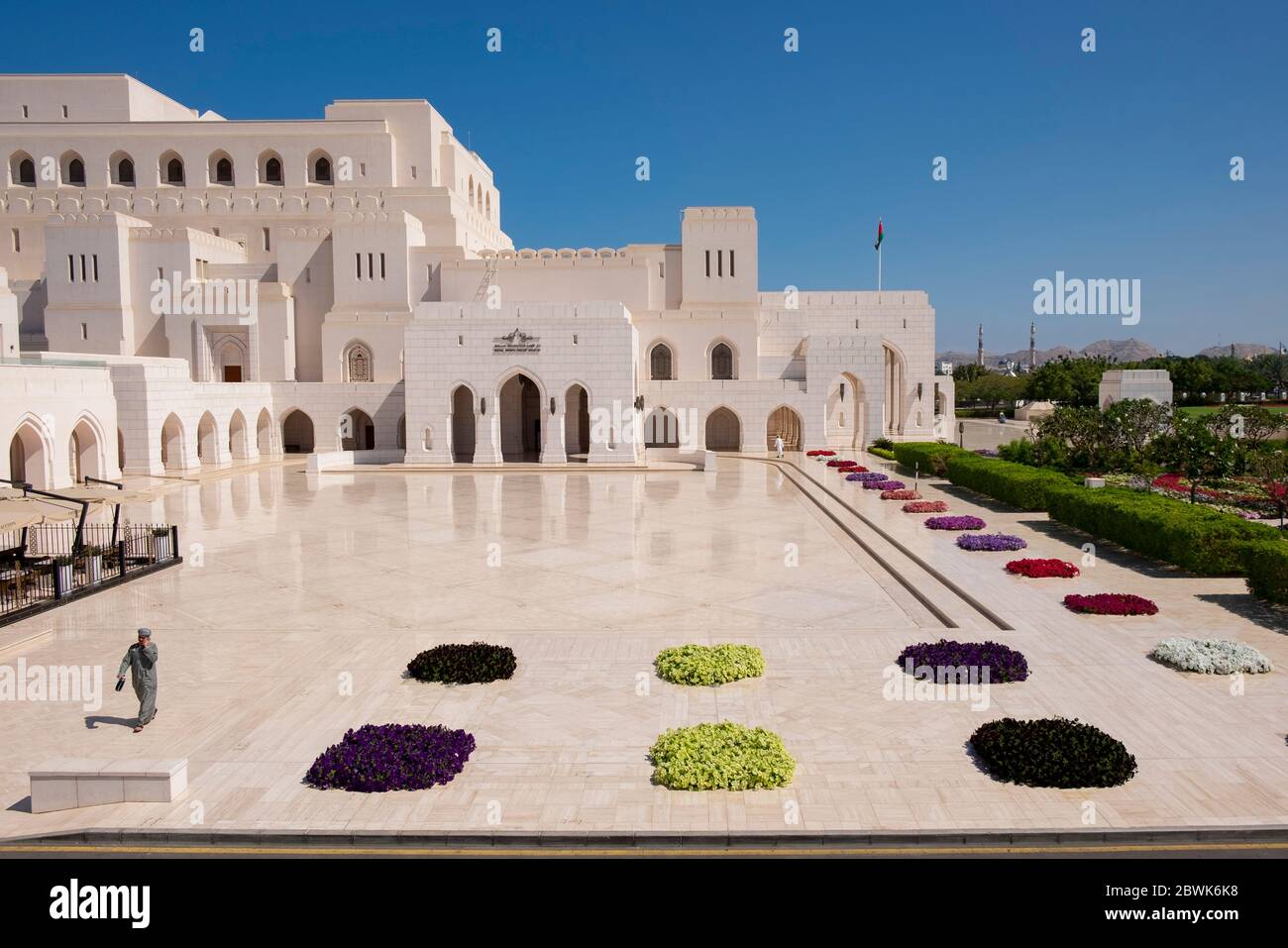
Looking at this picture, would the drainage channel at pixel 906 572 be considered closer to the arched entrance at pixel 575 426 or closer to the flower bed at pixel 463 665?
the flower bed at pixel 463 665

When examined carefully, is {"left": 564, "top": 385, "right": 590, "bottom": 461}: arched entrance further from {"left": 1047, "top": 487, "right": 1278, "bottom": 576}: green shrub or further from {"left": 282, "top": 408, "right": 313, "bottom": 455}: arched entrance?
{"left": 1047, "top": 487, "right": 1278, "bottom": 576}: green shrub

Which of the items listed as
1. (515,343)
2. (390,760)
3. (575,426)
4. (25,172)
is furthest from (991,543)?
(25,172)

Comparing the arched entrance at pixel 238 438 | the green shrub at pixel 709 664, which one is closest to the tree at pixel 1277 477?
the green shrub at pixel 709 664

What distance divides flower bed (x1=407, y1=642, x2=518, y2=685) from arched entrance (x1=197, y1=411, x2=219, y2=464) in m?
32.1

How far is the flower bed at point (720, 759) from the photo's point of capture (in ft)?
28.5

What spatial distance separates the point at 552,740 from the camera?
393 inches

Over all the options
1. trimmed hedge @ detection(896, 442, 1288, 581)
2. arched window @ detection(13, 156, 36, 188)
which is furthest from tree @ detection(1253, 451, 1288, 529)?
arched window @ detection(13, 156, 36, 188)

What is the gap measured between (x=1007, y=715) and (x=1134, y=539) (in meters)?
10.8

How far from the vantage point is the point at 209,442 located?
40344 mm

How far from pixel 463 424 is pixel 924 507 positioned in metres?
27.9

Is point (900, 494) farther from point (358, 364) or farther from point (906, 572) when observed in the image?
point (358, 364)

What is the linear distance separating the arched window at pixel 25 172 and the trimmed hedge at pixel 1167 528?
58012mm
